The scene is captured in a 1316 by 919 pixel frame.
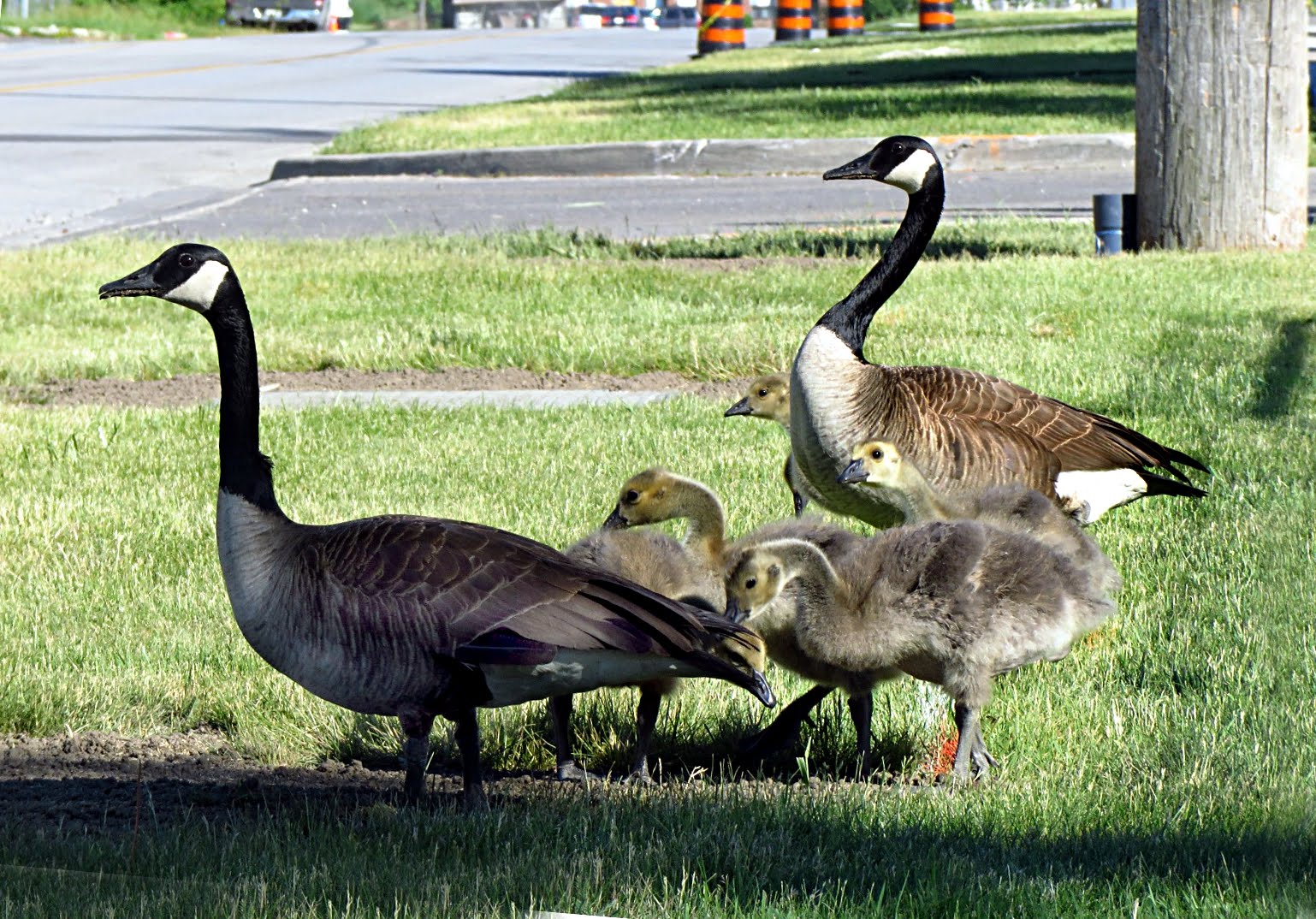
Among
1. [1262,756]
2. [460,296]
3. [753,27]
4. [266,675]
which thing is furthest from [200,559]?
[753,27]

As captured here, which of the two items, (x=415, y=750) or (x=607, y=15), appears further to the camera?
(x=607, y=15)

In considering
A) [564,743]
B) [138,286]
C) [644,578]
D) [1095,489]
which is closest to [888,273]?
[1095,489]

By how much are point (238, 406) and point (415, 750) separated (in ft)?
3.46

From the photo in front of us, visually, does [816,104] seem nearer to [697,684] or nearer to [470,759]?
[697,684]

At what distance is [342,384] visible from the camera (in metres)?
9.55

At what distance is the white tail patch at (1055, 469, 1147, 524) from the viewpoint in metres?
5.87

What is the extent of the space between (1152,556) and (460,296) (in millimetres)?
5997

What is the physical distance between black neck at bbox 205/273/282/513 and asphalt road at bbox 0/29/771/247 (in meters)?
10.2

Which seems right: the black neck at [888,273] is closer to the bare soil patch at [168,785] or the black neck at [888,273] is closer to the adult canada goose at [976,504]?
the adult canada goose at [976,504]

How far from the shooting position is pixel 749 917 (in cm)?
337

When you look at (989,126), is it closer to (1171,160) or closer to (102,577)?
(1171,160)

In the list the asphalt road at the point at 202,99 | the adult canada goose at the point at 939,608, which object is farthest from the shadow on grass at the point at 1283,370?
the asphalt road at the point at 202,99

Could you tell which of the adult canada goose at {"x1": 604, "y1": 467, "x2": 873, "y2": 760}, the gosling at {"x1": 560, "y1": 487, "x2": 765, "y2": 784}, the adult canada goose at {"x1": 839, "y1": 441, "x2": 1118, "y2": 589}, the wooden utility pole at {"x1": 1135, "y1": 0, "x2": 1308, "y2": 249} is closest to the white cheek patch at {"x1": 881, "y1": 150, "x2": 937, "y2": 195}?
the adult canada goose at {"x1": 839, "y1": 441, "x2": 1118, "y2": 589}

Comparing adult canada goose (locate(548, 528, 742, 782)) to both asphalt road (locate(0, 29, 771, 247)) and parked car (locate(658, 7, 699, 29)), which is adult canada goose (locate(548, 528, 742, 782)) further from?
parked car (locate(658, 7, 699, 29))
